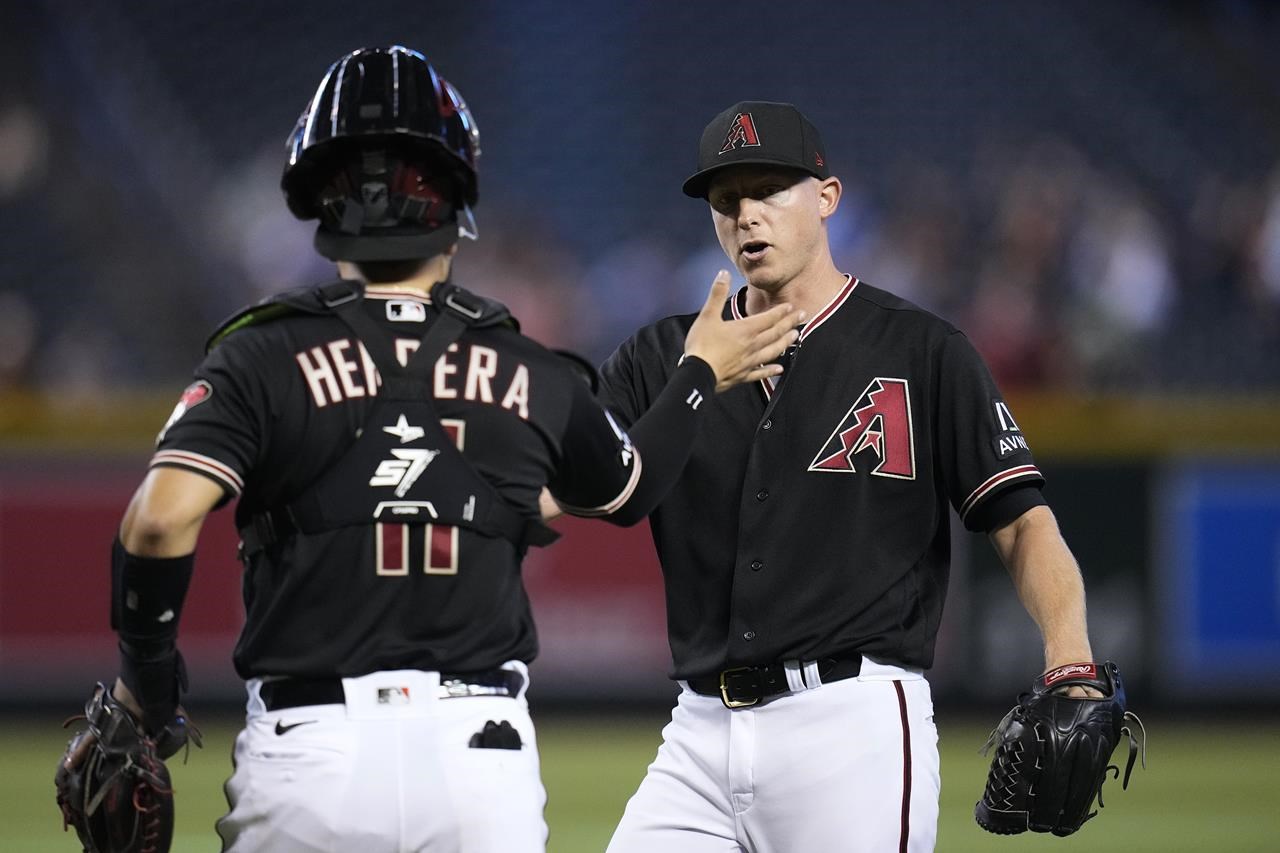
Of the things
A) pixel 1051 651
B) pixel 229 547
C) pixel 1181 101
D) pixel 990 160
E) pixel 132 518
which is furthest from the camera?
pixel 1181 101

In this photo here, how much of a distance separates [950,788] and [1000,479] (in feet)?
17.6

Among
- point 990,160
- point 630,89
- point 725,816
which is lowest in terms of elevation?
point 725,816

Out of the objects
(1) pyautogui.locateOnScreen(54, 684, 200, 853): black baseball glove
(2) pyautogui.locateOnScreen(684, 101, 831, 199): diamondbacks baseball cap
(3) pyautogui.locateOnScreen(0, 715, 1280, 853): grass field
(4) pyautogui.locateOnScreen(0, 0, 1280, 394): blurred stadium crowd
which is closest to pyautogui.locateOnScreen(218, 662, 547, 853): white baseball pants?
(1) pyautogui.locateOnScreen(54, 684, 200, 853): black baseball glove

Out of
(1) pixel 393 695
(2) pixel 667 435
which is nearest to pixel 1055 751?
(2) pixel 667 435

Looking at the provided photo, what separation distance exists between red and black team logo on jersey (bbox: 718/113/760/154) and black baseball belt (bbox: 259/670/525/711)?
168cm

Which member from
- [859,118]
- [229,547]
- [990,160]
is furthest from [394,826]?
[859,118]

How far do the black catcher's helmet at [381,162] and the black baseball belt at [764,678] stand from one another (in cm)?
135

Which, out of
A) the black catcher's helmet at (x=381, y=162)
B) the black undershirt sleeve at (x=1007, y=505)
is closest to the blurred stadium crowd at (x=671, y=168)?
the black undershirt sleeve at (x=1007, y=505)

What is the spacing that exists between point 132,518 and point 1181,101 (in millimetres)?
14878

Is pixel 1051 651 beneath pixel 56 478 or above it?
beneath

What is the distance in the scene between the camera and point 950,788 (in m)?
9.04

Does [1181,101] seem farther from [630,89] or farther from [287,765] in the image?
[287,765]

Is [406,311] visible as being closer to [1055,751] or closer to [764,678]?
[764,678]

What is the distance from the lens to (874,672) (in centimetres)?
402
